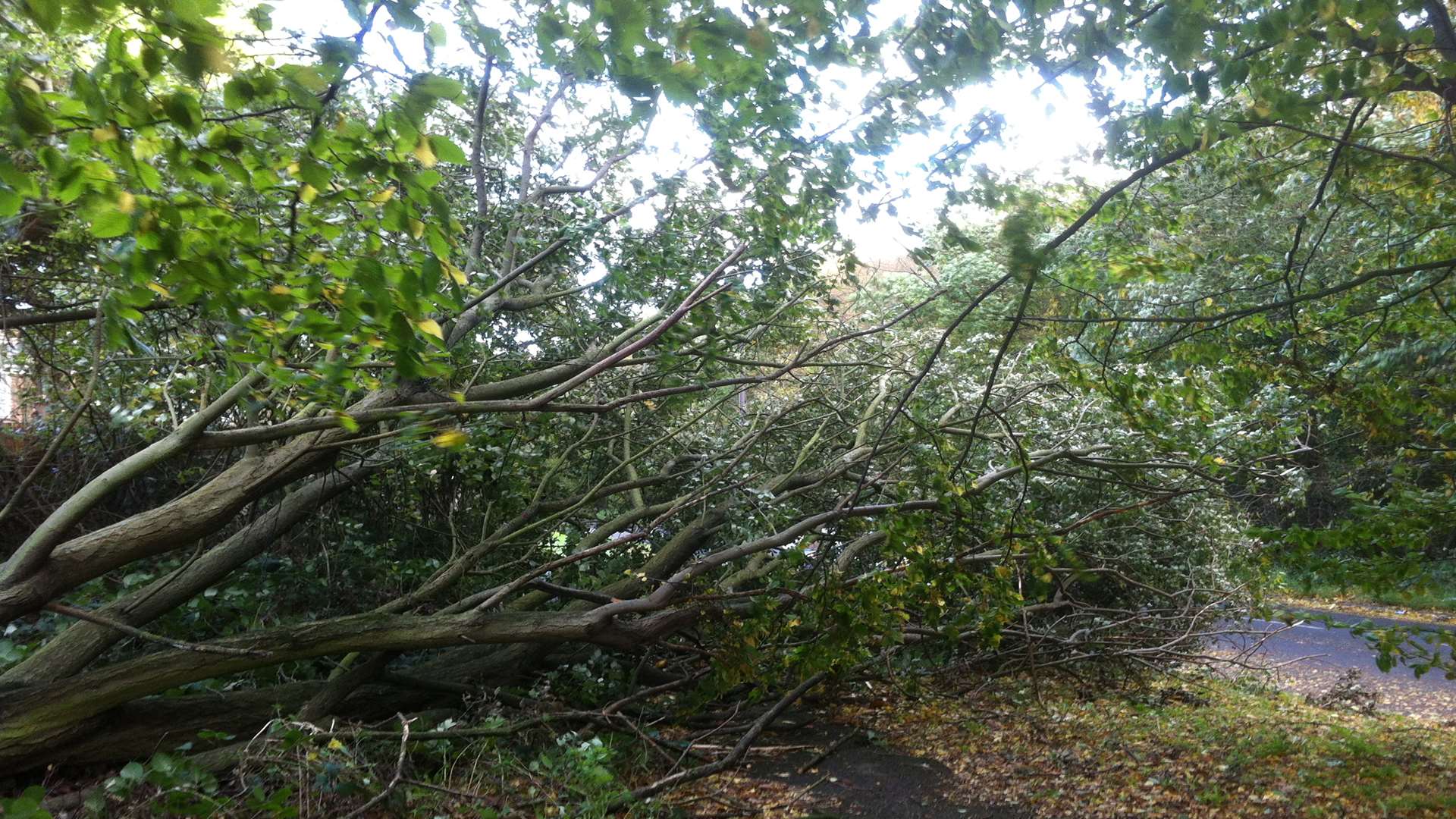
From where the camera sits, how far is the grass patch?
16.9ft

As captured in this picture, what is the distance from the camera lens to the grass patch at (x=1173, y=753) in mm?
5145

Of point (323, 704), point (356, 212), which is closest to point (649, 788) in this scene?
point (323, 704)

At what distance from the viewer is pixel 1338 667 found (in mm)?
10992

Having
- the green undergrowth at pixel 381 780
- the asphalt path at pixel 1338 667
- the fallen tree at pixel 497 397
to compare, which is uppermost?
the fallen tree at pixel 497 397

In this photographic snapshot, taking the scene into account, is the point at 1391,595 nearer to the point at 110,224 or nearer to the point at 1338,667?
the point at 1338,667

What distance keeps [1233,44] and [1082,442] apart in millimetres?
4258

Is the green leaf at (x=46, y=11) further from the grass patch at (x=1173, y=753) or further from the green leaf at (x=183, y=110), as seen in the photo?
the grass patch at (x=1173, y=753)

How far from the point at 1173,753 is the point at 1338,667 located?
251 inches

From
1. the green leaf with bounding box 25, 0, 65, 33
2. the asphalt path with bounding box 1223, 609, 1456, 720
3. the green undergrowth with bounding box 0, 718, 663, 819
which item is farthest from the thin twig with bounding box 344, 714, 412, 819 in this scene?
the asphalt path with bounding box 1223, 609, 1456, 720

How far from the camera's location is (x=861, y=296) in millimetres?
9523

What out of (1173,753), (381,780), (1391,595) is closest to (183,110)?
(381,780)

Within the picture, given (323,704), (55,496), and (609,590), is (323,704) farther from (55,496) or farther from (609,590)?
(55,496)

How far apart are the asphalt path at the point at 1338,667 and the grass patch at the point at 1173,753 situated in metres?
0.82

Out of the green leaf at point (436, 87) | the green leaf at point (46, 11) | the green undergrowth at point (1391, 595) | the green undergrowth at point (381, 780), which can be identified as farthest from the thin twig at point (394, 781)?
the green undergrowth at point (1391, 595)
